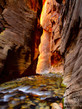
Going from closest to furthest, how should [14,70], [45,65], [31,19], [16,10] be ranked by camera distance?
[14,70], [16,10], [31,19], [45,65]

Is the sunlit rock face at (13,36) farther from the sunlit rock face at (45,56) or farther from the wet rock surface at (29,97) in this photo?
the sunlit rock face at (45,56)

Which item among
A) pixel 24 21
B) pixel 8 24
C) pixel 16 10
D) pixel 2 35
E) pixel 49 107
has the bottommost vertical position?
pixel 49 107

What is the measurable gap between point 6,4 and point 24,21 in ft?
6.05

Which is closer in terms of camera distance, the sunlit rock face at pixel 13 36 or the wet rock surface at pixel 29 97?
the wet rock surface at pixel 29 97

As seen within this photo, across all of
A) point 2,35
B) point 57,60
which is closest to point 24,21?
point 2,35

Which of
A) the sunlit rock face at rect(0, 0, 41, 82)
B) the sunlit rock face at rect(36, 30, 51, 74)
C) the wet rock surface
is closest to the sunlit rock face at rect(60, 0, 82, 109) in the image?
the wet rock surface

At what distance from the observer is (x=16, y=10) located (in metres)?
6.39

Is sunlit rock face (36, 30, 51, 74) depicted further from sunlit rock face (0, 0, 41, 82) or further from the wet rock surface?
the wet rock surface

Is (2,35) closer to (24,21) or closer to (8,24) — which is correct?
(8,24)

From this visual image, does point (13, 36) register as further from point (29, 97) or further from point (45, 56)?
point (45, 56)

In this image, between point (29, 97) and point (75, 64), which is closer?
point (75, 64)

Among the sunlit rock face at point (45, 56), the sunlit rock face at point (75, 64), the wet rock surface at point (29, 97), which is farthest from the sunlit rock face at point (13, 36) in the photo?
the sunlit rock face at point (45, 56)

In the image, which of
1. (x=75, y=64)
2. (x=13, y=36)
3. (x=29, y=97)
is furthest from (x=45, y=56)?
(x=75, y=64)

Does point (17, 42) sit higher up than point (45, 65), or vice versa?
point (45, 65)
